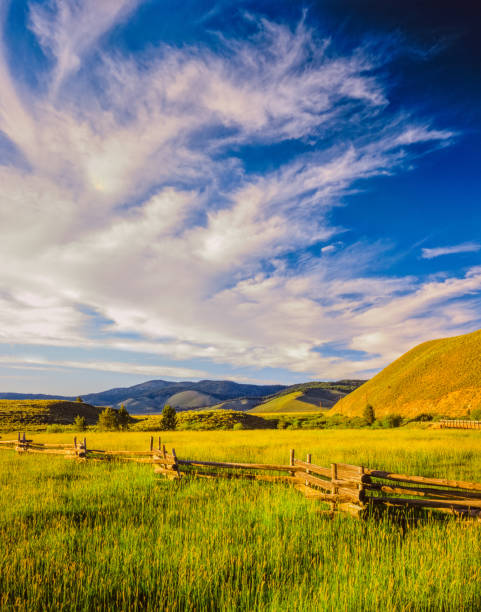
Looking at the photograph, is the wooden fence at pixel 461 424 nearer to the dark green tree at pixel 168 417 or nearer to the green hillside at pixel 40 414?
the dark green tree at pixel 168 417

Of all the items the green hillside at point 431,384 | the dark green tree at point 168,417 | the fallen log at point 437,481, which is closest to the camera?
the fallen log at point 437,481

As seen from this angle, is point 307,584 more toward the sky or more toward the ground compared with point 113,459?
more toward the sky

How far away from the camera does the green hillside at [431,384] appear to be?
72.2 metres

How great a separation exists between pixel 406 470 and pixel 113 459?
13.3 meters

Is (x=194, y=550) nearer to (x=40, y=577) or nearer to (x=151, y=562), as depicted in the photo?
(x=151, y=562)

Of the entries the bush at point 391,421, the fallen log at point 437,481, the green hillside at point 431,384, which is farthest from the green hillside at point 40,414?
the green hillside at point 431,384

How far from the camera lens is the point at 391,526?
6.57 m

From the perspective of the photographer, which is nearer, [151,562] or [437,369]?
[151,562]

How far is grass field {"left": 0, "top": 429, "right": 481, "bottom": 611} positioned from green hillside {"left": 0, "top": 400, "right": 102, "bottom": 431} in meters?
58.5

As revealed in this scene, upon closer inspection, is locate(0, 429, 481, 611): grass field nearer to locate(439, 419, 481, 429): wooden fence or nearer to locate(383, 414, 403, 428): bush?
locate(439, 419, 481, 429): wooden fence

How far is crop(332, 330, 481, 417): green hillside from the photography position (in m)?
72.2

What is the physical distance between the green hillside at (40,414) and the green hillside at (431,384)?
240 feet

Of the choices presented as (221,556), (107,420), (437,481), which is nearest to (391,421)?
(107,420)

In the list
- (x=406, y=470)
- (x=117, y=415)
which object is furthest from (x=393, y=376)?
(x=406, y=470)
